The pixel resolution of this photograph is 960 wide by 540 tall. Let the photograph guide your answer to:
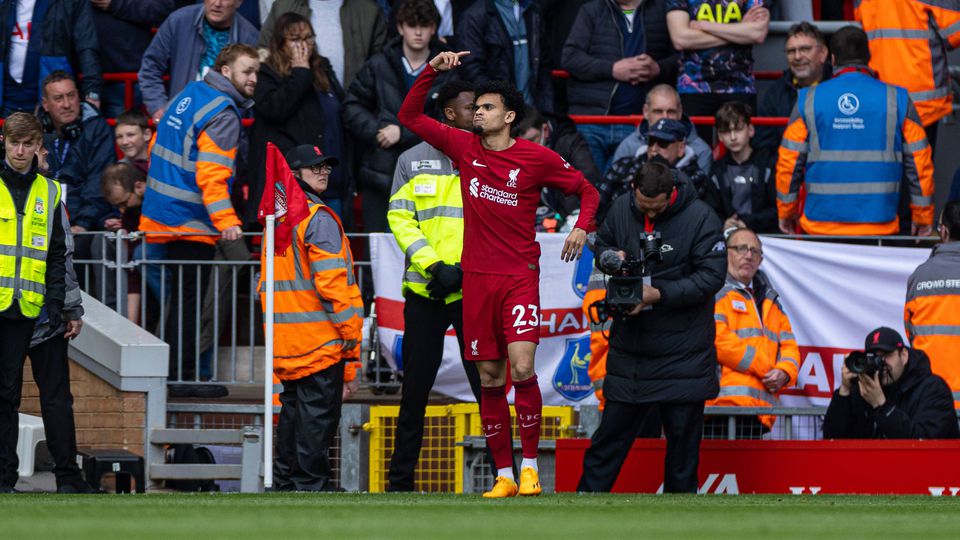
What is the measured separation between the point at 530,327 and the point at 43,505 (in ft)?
8.26

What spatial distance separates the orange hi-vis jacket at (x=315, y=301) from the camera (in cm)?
1070

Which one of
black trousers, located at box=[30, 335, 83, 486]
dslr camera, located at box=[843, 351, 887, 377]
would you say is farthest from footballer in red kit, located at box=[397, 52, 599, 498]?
black trousers, located at box=[30, 335, 83, 486]

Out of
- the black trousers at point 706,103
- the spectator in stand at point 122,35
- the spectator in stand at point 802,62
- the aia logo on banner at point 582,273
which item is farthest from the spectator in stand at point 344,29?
the spectator in stand at point 802,62

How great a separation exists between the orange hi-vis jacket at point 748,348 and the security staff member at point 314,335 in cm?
238

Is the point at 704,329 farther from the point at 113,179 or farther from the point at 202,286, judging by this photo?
the point at 113,179

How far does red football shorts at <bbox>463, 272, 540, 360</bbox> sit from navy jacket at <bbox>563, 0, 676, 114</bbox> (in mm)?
5610

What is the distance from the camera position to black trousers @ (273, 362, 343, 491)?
10.7 meters

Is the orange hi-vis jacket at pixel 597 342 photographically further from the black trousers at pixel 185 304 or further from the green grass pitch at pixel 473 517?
the black trousers at pixel 185 304

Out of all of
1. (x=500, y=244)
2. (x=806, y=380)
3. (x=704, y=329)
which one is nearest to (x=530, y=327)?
(x=500, y=244)

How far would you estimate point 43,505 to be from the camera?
820 cm

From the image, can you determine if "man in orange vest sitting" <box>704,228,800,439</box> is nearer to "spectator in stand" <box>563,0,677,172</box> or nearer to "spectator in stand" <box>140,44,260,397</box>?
→ "spectator in stand" <box>563,0,677,172</box>

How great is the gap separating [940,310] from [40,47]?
7.69 meters

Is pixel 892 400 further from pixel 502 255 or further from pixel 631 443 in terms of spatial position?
pixel 502 255

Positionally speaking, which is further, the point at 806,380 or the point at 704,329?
the point at 806,380
